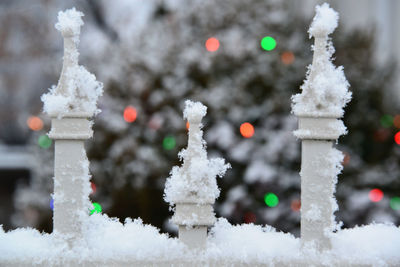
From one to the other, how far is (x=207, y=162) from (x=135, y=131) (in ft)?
13.4

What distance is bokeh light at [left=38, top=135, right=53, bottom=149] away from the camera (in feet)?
21.5

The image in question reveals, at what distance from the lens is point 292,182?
5.26 metres

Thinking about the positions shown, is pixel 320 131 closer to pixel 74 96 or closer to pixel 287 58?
pixel 74 96

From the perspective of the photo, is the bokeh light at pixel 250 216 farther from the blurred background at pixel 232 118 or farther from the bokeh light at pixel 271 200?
the bokeh light at pixel 271 200

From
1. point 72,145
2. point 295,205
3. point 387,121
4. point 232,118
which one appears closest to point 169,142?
point 232,118

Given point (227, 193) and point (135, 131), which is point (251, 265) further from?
point (135, 131)


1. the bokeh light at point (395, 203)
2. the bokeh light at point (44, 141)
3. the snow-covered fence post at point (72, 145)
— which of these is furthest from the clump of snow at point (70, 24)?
the bokeh light at point (44, 141)

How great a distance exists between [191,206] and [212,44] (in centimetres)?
422

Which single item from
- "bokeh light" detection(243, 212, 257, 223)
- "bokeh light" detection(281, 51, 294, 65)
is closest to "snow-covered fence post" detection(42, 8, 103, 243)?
"bokeh light" detection(243, 212, 257, 223)

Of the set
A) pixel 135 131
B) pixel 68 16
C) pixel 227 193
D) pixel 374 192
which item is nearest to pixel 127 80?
pixel 135 131

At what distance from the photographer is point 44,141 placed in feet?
21.7

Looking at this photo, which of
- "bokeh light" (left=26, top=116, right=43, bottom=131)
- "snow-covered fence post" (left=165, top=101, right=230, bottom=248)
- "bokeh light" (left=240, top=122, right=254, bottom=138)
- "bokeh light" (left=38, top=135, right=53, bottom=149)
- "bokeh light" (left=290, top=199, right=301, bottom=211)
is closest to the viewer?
"snow-covered fence post" (left=165, top=101, right=230, bottom=248)

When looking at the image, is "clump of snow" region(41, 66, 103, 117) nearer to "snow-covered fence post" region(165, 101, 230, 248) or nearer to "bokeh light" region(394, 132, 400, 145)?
"snow-covered fence post" region(165, 101, 230, 248)

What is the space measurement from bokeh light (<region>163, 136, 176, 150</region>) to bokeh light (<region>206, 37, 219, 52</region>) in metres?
1.10
